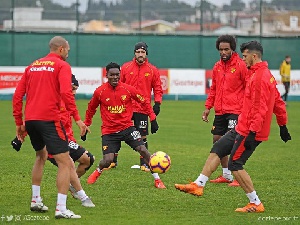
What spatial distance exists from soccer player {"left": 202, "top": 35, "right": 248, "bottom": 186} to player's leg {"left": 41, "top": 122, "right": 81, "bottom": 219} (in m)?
3.93

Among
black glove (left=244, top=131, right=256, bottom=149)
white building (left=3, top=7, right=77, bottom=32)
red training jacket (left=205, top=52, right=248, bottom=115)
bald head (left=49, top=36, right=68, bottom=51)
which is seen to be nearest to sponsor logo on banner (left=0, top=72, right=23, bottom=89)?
white building (left=3, top=7, right=77, bottom=32)

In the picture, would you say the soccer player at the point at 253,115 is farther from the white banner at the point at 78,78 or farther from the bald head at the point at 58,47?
the white banner at the point at 78,78

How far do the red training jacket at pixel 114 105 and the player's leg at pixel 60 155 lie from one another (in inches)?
110

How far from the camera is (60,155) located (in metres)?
9.63

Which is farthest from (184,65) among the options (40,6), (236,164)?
(236,164)

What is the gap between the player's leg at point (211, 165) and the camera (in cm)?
1080

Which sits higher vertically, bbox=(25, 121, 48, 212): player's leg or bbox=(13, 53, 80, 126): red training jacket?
bbox=(13, 53, 80, 126): red training jacket

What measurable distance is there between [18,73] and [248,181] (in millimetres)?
26516

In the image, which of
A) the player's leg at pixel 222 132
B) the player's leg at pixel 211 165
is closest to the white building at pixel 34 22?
the player's leg at pixel 222 132

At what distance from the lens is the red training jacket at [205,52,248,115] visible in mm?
12922

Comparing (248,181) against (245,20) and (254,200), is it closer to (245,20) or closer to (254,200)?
(254,200)

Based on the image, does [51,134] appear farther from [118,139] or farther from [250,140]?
[118,139]

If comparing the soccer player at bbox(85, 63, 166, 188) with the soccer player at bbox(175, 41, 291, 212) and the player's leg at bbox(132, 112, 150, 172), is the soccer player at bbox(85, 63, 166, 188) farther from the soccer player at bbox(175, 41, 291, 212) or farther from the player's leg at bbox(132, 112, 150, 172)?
the soccer player at bbox(175, 41, 291, 212)

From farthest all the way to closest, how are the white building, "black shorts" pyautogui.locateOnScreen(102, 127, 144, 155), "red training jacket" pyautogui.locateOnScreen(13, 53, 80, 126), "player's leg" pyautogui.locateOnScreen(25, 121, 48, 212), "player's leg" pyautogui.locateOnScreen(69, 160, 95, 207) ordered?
the white building < "black shorts" pyautogui.locateOnScreen(102, 127, 144, 155) < "player's leg" pyautogui.locateOnScreen(69, 160, 95, 207) < "player's leg" pyautogui.locateOnScreen(25, 121, 48, 212) < "red training jacket" pyautogui.locateOnScreen(13, 53, 80, 126)
